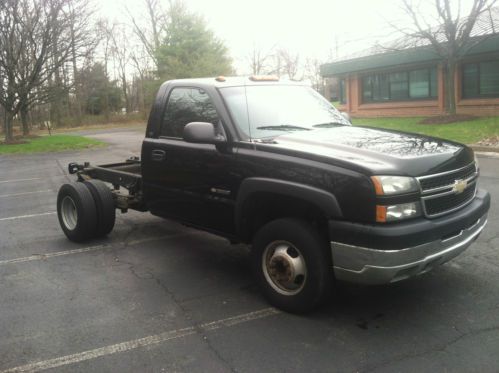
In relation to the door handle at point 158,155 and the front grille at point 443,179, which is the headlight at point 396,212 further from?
the door handle at point 158,155

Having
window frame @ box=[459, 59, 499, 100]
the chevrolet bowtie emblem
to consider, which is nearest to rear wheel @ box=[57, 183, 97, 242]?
the chevrolet bowtie emblem

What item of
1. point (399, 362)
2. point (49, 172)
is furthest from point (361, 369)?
point (49, 172)

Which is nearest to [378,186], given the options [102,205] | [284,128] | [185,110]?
[284,128]

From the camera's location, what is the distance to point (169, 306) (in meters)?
4.21

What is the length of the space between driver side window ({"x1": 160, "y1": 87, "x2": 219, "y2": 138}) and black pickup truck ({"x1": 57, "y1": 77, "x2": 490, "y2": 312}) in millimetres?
14

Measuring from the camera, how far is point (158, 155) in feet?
17.0

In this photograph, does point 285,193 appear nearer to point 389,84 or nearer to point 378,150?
point 378,150

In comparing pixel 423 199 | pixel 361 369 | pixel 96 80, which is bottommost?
pixel 361 369

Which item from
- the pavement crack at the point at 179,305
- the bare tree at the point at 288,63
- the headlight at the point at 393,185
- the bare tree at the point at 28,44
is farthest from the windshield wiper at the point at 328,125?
the bare tree at the point at 288,63

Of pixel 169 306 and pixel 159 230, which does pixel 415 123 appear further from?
pixel 169 306

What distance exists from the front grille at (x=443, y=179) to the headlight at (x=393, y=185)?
0.33 feet

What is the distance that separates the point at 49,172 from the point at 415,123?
15.8 metres

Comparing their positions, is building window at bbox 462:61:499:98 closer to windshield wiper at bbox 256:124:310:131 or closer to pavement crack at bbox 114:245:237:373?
windshield wiper at bbox 256:124:310:131

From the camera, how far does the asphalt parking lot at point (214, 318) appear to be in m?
3.28
